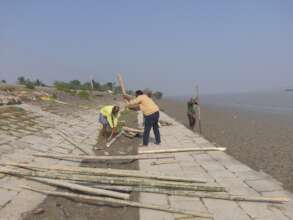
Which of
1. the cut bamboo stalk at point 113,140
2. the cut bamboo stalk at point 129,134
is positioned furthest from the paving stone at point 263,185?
the cut bamboo stalk at point 129,134

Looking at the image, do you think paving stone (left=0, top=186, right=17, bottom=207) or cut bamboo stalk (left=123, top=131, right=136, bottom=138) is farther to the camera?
cut bamboo stalk (left=123, top=131, right=136, bottom=138)

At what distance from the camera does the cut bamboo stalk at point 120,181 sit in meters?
5.15

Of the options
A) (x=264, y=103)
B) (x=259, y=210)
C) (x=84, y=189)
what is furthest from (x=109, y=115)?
(x=264, y=103)

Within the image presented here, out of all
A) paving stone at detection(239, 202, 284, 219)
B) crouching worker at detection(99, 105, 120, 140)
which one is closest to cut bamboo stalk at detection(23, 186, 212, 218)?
paving stone at detection(239, 202, 284, 219)

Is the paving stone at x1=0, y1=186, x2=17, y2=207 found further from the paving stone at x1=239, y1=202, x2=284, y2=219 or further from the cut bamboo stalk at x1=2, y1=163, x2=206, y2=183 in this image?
the paving stone at x1=239, y1=202, x2=284, y2=219

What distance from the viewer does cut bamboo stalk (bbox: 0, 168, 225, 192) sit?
5152mm

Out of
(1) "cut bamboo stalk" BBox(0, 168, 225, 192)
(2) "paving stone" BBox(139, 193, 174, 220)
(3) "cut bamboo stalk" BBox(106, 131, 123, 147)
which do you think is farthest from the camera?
(3) "cut bamboo stalk" BBox(106, 131, 123, 147)

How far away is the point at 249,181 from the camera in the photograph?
18.6 feet

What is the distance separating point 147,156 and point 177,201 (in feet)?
10.5

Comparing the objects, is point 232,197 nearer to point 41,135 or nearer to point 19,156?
point 19,156

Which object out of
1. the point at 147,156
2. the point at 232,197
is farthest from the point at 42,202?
the point at 147,156

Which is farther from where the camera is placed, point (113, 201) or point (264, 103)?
point (264, 103)

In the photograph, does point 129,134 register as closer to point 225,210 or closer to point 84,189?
point 84,189

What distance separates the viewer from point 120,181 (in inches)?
210
